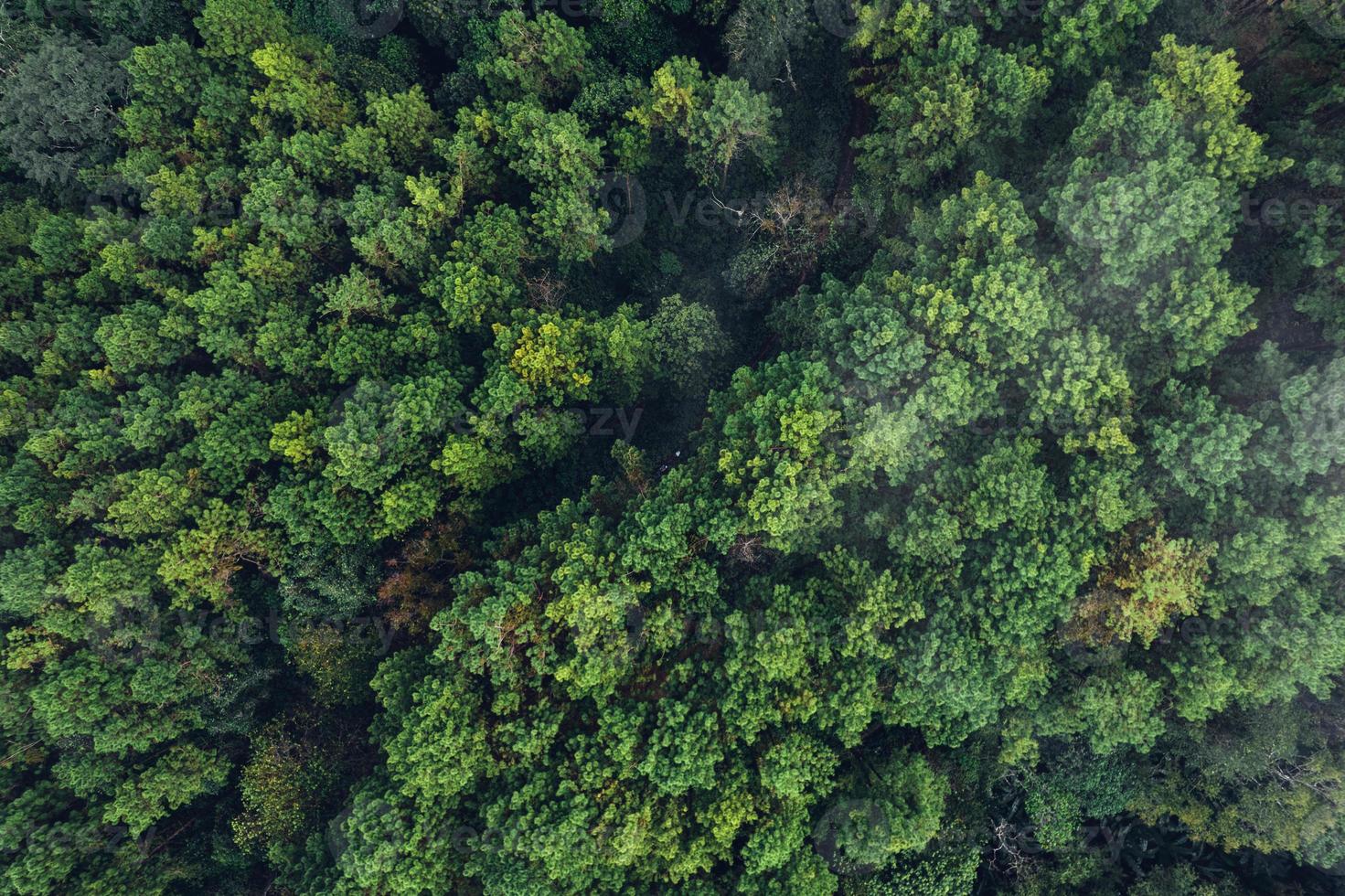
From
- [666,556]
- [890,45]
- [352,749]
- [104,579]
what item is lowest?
[352,749]

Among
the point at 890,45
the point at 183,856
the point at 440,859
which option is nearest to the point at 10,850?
the point at 183,856

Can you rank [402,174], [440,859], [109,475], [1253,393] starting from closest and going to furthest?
[1253,393] → [440,859] → [109,475] → [402,174]

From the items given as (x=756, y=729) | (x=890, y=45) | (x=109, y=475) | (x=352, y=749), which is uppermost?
(x=890, y=45)

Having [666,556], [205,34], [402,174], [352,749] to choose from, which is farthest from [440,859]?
[205,34]

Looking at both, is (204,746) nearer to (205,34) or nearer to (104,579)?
(104,579)

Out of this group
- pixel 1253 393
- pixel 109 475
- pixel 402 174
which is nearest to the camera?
pixel 1253 393

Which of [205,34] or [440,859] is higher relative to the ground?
[205,34]

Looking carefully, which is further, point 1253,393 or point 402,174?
point 402,174

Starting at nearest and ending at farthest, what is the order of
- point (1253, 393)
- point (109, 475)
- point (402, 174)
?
point (1253, 393)
point (109, 475)
point (402, 174)

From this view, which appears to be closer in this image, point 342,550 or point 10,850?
point 10,850

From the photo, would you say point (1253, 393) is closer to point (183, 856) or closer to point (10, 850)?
point (183, 856)
